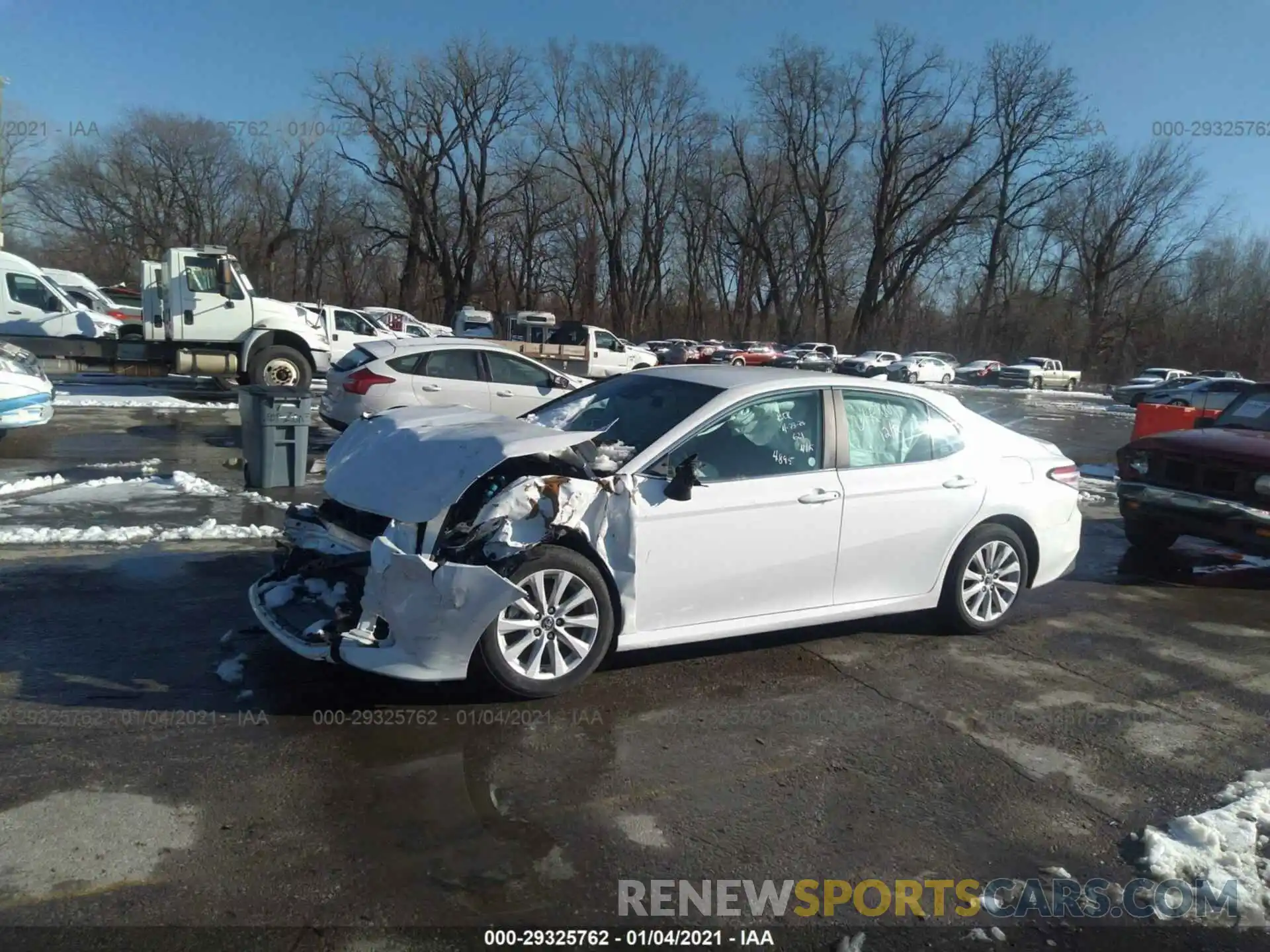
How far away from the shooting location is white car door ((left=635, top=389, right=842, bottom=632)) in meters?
4.62

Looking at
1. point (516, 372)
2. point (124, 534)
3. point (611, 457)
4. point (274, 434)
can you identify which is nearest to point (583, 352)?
point (516, 372)

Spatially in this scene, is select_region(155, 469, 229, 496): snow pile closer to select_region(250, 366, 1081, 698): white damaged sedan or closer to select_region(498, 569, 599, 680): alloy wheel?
select_region(250, 366, 1081, 698): white damaged sedan

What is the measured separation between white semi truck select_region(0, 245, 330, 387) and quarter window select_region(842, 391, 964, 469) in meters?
13.5

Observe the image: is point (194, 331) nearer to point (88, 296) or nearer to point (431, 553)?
point (88, 296)

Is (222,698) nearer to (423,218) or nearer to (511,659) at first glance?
(511,659)

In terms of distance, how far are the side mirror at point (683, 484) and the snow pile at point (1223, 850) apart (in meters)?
2.40

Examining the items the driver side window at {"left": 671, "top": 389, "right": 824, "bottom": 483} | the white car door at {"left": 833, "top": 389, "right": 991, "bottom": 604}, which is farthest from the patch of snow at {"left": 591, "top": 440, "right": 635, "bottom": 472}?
the white car door at {"left": 833, "top": 389, "right": 991, "bottom": 604}

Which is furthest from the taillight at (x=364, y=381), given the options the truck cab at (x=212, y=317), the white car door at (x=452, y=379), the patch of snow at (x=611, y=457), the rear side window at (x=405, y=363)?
the patch of snow at (x=611, y=457)

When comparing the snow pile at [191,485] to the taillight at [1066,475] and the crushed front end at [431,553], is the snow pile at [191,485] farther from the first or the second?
the taillight at [1066,475]

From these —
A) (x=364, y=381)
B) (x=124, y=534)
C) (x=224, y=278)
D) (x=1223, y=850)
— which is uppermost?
(x=224, y=278)

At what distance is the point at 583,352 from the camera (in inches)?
944

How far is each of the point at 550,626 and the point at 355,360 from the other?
347 inches

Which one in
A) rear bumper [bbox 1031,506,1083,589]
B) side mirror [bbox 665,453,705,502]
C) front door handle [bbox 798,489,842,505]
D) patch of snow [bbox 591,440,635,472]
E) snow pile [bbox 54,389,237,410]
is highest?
patch of snow [bbox 591,440,635,472]

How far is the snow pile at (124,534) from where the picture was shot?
7000mm
